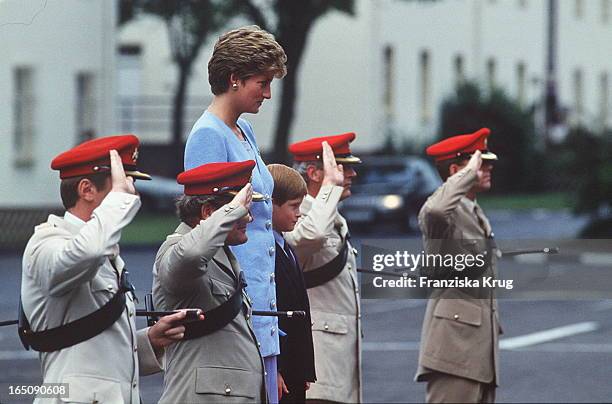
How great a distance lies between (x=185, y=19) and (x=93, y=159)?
26871mm

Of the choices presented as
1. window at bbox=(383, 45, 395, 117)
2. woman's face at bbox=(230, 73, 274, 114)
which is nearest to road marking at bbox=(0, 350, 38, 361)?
woman's face at bbox=(230, 73, 274, 114)

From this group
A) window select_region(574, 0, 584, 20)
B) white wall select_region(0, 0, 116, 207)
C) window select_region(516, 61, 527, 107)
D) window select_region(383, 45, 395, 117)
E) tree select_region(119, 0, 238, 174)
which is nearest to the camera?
white wall select_region(0, 0, 116, 207)

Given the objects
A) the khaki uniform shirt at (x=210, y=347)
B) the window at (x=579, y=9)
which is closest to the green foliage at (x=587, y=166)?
the khaki uniform shirt at (x=210, y=347)

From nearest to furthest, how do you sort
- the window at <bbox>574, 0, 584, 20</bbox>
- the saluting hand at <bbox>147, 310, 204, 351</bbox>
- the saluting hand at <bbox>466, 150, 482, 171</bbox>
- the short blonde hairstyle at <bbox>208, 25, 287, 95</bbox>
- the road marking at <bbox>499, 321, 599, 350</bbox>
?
the saluting hand at <bbox>147, 310, 204, 351</bbox>
the short blonde hairstyle at <bbox>208, 25, 287, 95</bbox>
the saluting hand at <bbox>466, 150, 482, 171</bbox>
the road marking at <bbox>499, 321, 599, 350</bbox>
the window at <bbox>574, 0, 584, 20</bbox>

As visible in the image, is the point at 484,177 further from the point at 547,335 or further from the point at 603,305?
the point at 603,305

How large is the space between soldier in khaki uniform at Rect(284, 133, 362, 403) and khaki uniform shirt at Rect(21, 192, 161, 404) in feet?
6.81

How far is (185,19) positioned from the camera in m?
31.4

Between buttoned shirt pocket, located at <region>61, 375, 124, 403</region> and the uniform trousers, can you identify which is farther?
the uniform trousers

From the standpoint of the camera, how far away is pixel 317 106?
40.7 metres

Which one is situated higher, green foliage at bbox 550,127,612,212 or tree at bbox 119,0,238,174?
tree at bbox 119,0,238,174

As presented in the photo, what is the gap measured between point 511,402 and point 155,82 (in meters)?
30.7

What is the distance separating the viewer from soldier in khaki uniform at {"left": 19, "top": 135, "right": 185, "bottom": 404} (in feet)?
14.9

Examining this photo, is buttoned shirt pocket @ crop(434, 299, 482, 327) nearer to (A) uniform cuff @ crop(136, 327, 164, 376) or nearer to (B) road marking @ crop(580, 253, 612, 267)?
(A) uniform cuff @ crop(136, 327, 164, 376)

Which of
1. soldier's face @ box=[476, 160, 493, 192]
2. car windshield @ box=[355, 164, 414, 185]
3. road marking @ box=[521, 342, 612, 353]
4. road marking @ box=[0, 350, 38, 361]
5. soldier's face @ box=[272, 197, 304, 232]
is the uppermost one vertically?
soldier's face @ box=[476, 160, 493, 192]
